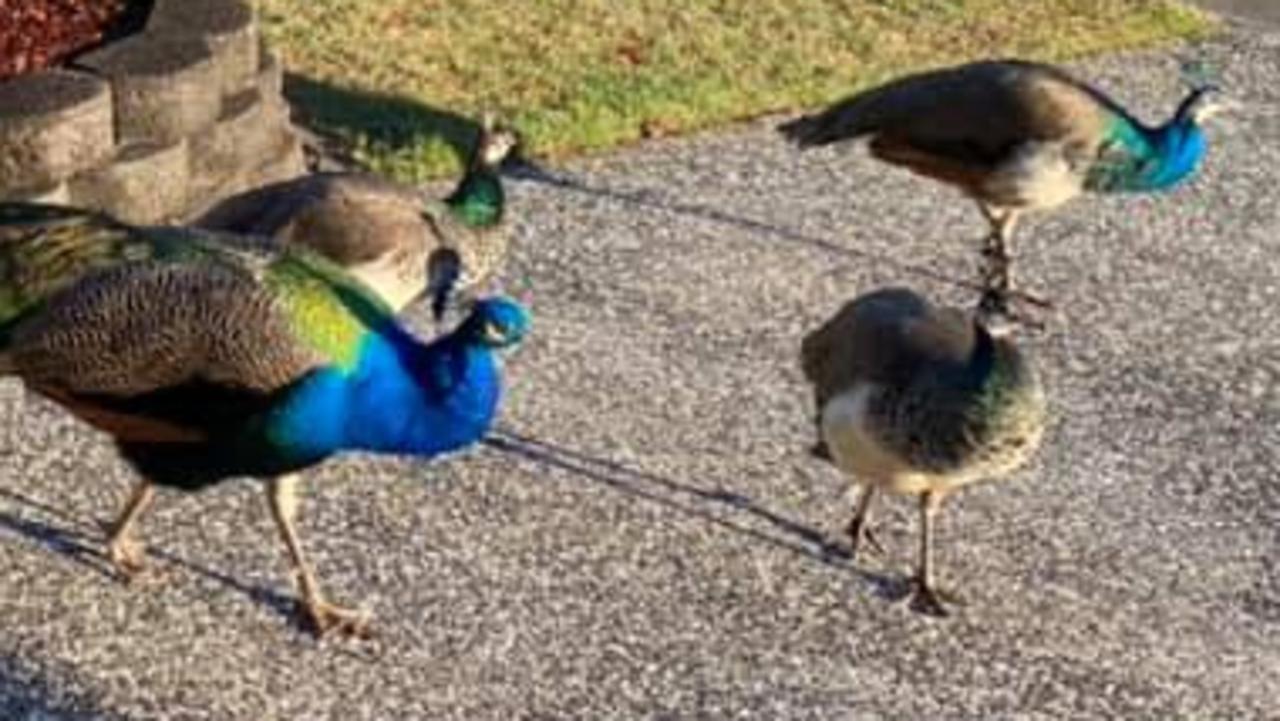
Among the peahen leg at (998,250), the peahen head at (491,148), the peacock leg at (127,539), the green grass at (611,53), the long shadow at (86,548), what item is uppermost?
the peahen head at (491,148)

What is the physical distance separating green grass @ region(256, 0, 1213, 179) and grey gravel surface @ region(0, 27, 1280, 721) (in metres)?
0.95

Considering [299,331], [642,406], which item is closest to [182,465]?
[299,331]

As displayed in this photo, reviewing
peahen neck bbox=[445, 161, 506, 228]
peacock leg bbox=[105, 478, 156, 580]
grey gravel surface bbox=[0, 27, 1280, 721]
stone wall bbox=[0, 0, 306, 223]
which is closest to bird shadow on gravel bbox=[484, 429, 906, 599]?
grey gravel surface bbox=[0, 27, 1280, 721]

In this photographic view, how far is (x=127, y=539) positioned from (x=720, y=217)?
327 centimetres

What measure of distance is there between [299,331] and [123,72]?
239cm

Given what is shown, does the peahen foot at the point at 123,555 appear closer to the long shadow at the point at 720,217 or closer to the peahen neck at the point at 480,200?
the peahen neck at the point at 480,200

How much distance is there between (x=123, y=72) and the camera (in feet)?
23.9

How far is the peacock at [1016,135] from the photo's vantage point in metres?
7.74

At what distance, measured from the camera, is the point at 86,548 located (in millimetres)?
5848

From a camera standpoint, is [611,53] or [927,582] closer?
[927,582]

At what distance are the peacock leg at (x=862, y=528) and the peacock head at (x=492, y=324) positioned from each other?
134 centimetres

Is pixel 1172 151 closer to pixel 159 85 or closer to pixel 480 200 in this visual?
pixel 480 200

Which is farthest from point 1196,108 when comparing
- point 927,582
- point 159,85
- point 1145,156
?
point 159,85

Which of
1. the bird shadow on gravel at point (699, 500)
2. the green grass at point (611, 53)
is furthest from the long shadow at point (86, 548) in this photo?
the green grass at point (611, 53)
